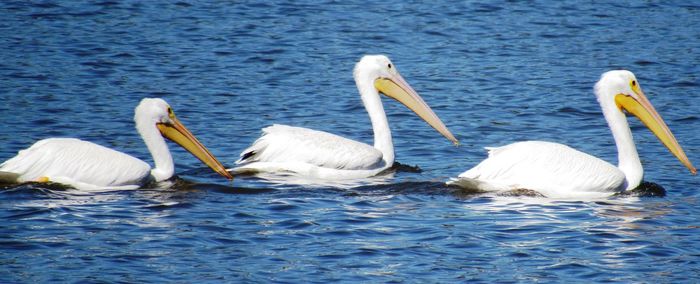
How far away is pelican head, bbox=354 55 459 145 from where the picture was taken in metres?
10.7

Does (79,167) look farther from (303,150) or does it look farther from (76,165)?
(303,150)

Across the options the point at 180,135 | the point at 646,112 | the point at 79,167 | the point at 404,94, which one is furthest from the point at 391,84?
the point at 79,167

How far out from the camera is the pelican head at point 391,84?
10727 millimetres

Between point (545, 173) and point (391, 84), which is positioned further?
point (391, 84)

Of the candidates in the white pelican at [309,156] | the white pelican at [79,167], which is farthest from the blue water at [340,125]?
the white pelican at [309,156]

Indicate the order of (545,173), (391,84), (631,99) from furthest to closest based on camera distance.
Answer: (391,84) → (631,99) → (545,173)

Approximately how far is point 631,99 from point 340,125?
315cm

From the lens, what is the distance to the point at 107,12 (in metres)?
16.8

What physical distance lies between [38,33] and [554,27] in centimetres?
657

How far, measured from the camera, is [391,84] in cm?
1084

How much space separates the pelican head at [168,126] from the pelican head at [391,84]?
1809 mm

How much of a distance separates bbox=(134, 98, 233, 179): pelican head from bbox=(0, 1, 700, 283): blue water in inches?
7.3

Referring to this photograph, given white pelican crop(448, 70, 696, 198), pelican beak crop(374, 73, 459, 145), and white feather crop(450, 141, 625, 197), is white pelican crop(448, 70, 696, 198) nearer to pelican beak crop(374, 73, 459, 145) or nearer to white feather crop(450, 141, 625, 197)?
white feather crop(450, 141, 625, 197)

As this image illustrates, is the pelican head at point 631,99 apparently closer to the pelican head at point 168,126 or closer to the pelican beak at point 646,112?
the pelican beak at point 646,112
